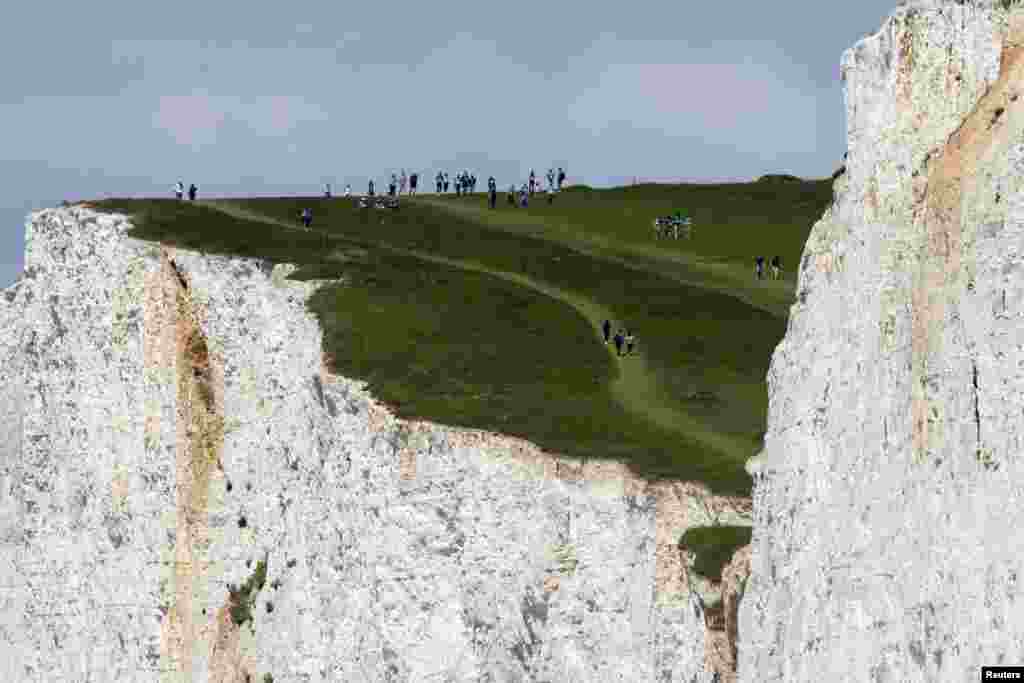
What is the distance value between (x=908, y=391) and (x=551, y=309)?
171 ft

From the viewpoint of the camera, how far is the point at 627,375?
81562mm

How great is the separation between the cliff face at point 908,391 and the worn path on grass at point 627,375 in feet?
63.5

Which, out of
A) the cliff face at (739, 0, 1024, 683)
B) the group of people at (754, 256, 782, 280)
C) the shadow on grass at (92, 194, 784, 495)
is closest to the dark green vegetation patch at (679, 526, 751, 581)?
the shadow on grass at (92, 194, 784, 495)

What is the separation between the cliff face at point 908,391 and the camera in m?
36.7

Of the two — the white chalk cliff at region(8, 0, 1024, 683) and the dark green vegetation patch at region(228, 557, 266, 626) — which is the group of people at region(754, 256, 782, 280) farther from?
the dark green vegetation patch at region(228, 557, 266, 626)

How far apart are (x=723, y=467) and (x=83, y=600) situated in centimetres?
3699

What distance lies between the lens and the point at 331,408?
7638 centimetres

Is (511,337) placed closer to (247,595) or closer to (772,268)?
(247,595)

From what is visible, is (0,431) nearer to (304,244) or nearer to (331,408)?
(304,244)

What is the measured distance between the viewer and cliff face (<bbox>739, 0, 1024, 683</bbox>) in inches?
1444

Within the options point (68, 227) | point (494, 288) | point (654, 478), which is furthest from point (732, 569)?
point (68, 227)

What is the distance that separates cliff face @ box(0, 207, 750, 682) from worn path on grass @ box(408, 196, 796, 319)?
19795mm

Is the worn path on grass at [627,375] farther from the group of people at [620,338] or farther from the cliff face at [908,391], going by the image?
the cliff face at [908,391]

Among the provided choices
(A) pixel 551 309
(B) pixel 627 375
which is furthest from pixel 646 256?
(B) pixel 627 375
